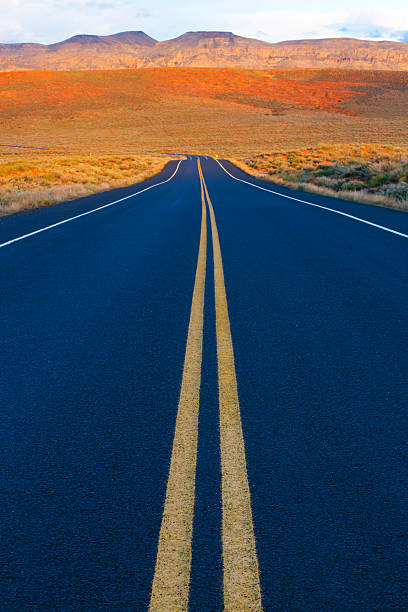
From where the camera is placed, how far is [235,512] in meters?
2.45

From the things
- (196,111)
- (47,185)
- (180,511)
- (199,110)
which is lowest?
(180,511)

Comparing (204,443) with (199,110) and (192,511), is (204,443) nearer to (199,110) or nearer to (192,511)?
(192,511)

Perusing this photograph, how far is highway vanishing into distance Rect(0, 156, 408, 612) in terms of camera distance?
2.06 metres

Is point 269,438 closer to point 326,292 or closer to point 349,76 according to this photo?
point 326,292

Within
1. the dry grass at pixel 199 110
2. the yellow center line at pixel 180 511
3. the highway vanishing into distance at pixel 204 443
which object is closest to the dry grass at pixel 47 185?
the highway vanishing into distance at pixel 204 443

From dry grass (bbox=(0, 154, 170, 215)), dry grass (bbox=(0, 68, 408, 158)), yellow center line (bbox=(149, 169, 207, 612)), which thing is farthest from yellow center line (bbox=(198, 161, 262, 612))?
dry grass (bbox=(0, 68, 408, 158))

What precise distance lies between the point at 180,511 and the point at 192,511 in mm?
60

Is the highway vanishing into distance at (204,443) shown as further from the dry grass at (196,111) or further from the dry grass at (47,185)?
the dry grass at (196,111)

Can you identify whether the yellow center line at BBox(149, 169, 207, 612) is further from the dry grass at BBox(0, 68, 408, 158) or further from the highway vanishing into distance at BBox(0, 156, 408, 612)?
the dry grass at BBox(0, 68, 408, 158)

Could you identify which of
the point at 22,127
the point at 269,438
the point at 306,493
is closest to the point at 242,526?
the point at 306,493

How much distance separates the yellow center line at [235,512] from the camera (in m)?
1.98

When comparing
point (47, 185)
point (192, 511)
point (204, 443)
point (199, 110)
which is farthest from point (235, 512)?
point (199, 110)

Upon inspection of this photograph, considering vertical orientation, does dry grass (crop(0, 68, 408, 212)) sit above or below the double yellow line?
above

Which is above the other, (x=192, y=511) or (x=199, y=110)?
(x=199, y=110)
